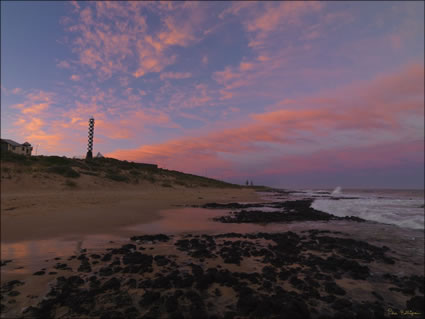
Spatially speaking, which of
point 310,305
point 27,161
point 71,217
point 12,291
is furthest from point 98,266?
point 27,161

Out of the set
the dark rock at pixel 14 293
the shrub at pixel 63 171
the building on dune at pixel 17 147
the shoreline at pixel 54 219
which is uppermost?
the building on dune at pixel 17 147

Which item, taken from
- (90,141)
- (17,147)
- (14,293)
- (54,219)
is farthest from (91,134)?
(14,293)

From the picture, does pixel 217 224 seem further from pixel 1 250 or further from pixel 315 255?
pixel 1 250

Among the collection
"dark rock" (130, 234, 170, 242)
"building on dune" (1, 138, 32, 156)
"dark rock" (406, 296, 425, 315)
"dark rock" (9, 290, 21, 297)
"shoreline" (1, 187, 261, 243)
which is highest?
"building on dune" (1, 138, 32, 156)

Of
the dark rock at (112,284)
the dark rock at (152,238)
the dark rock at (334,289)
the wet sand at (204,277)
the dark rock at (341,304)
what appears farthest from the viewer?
the dark rock at (152,238)

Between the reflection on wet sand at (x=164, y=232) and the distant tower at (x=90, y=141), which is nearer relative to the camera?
the reflection on wet sand at (x=164, y=232)

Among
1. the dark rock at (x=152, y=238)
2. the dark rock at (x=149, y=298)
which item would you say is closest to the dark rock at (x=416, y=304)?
the dark rock at (x=149, y=298)

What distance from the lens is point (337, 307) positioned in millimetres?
5691

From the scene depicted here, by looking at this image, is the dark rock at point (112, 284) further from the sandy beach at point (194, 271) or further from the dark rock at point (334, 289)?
the dark rock at point (334, 289)

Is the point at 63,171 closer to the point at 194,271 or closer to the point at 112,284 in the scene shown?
the point at 112,284

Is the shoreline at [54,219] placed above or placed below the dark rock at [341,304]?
above

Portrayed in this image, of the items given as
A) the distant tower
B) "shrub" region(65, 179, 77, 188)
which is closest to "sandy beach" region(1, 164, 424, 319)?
"shrub" region(65, 179, 77, 188)

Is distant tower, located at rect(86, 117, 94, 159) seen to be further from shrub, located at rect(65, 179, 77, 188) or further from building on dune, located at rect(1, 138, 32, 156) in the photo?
shrub, located at rect(65, 179, 77, 188)

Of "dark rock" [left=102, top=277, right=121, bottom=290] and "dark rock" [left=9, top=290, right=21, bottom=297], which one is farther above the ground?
"dark rock" [left=9, top=290, right=21, bottom=297]
